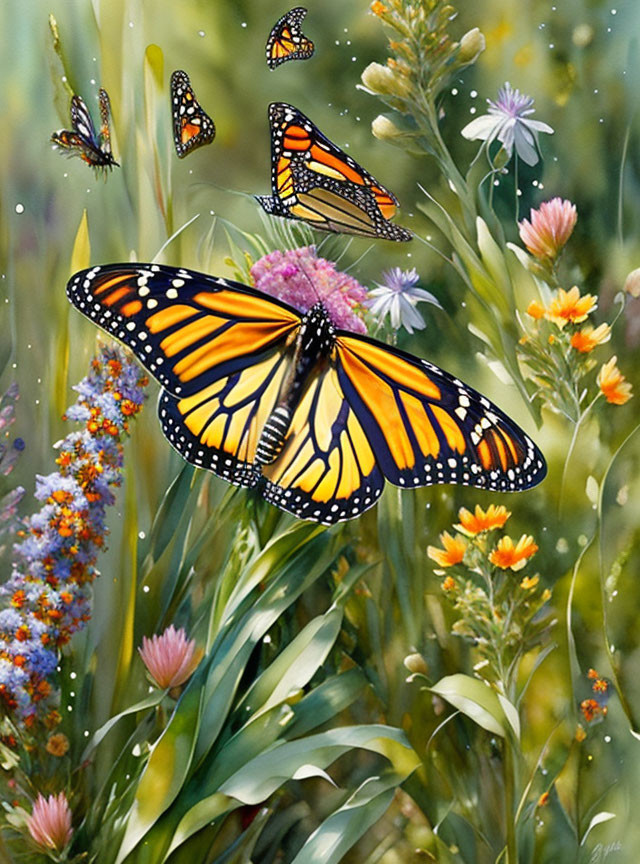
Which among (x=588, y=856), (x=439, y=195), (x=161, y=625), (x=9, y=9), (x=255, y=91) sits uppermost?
(x=9, y=9)

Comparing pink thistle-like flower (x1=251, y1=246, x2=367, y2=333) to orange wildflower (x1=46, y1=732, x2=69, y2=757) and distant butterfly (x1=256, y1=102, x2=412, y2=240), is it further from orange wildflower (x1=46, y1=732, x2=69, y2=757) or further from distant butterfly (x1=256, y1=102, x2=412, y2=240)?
orange wildflower (x1=46, y1=732, x2=69, y2=757)

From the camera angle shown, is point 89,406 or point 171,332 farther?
point 89,406

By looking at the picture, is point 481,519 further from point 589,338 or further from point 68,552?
point 68,552

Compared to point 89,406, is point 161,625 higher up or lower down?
lower down

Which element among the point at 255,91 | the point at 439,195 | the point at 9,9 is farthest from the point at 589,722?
the point at 9,9

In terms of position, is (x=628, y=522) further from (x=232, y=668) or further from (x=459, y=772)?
(x=232, y=668)

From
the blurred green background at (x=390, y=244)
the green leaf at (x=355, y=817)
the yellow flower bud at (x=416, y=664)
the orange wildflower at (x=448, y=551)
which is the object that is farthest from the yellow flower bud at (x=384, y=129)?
the green leaf at (x=355, y=817)

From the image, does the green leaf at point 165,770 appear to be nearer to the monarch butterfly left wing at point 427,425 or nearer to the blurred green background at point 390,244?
the blurred green background at point 390,244
